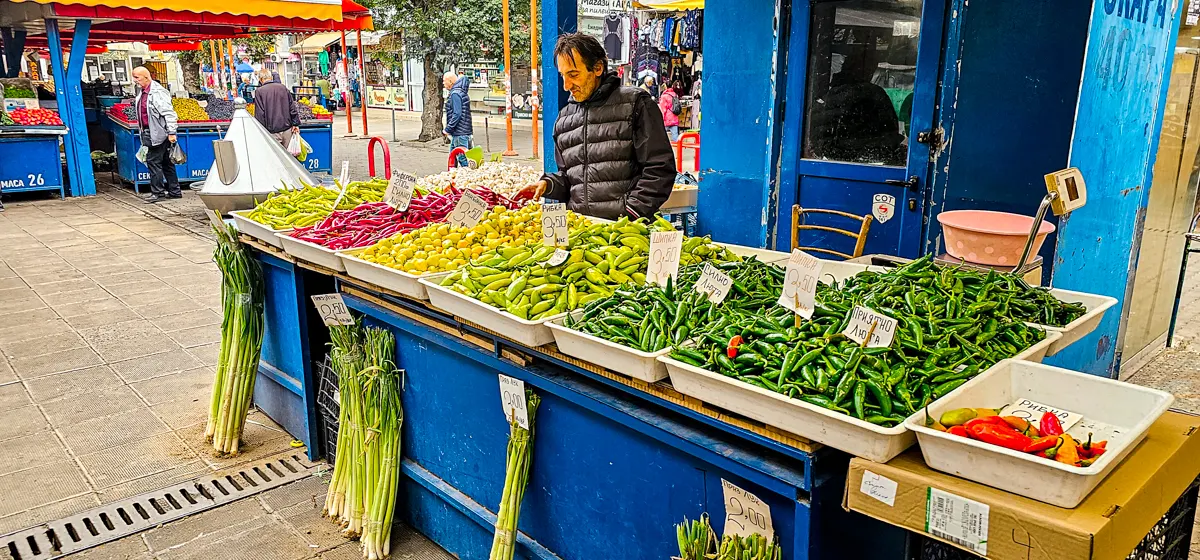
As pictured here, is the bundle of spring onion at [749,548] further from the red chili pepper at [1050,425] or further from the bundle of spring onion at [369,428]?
the bundle of spring onion at [369,428]

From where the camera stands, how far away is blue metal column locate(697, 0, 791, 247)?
19.0 feet

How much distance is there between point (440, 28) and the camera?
1970 cm

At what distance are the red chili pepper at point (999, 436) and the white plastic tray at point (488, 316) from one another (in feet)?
4.47

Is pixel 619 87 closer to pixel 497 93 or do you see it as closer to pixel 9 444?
pixel 9 444

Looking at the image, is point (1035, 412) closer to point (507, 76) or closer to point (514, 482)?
point (514, 482)

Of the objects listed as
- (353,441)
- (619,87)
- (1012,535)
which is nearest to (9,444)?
(353,441)

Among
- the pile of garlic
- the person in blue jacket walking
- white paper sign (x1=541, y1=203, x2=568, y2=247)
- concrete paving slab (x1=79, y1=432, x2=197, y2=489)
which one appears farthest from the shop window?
the person in blue jacket walking

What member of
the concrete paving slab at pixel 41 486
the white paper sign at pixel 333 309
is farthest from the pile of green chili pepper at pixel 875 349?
the concrete paving slab at pixel 41 486

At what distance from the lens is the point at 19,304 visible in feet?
24.4

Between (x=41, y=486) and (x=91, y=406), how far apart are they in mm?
1074

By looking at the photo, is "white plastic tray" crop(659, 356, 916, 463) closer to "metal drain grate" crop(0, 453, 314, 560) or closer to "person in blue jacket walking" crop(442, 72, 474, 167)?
"metal drain grate" crop(0, 453, 314, 560)

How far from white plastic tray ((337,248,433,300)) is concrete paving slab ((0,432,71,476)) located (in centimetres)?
231

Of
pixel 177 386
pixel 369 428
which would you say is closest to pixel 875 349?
pixel 369 428

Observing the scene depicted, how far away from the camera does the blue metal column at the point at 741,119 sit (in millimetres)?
5785
